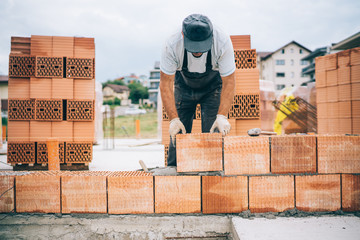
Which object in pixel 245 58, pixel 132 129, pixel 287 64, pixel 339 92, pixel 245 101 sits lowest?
pixel 132 129

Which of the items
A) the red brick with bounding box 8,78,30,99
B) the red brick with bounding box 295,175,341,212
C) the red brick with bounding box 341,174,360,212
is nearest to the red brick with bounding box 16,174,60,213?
the red brick with bounding box 295,175,341,212

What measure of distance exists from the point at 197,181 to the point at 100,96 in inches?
475

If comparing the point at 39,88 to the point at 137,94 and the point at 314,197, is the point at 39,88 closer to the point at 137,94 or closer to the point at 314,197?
the point at 314,197

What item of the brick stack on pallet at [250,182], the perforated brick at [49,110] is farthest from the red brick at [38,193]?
the perforated brick at [49,110]

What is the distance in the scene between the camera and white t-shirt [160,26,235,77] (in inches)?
96.1

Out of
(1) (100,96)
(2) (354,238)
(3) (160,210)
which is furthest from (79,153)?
(1) (100,96)

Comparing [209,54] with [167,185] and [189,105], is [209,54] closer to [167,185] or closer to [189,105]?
[189,105]

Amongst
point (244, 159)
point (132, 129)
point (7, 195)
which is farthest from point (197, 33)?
point (132, 129)

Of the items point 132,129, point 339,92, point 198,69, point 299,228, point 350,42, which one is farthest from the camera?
point 132,129

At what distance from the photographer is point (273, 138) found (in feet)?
7.62

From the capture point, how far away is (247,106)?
4.67 metres

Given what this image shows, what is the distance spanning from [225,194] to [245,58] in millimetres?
3179

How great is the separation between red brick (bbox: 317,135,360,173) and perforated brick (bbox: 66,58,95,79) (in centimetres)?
477

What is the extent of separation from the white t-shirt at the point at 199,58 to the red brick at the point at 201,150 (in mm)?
662
